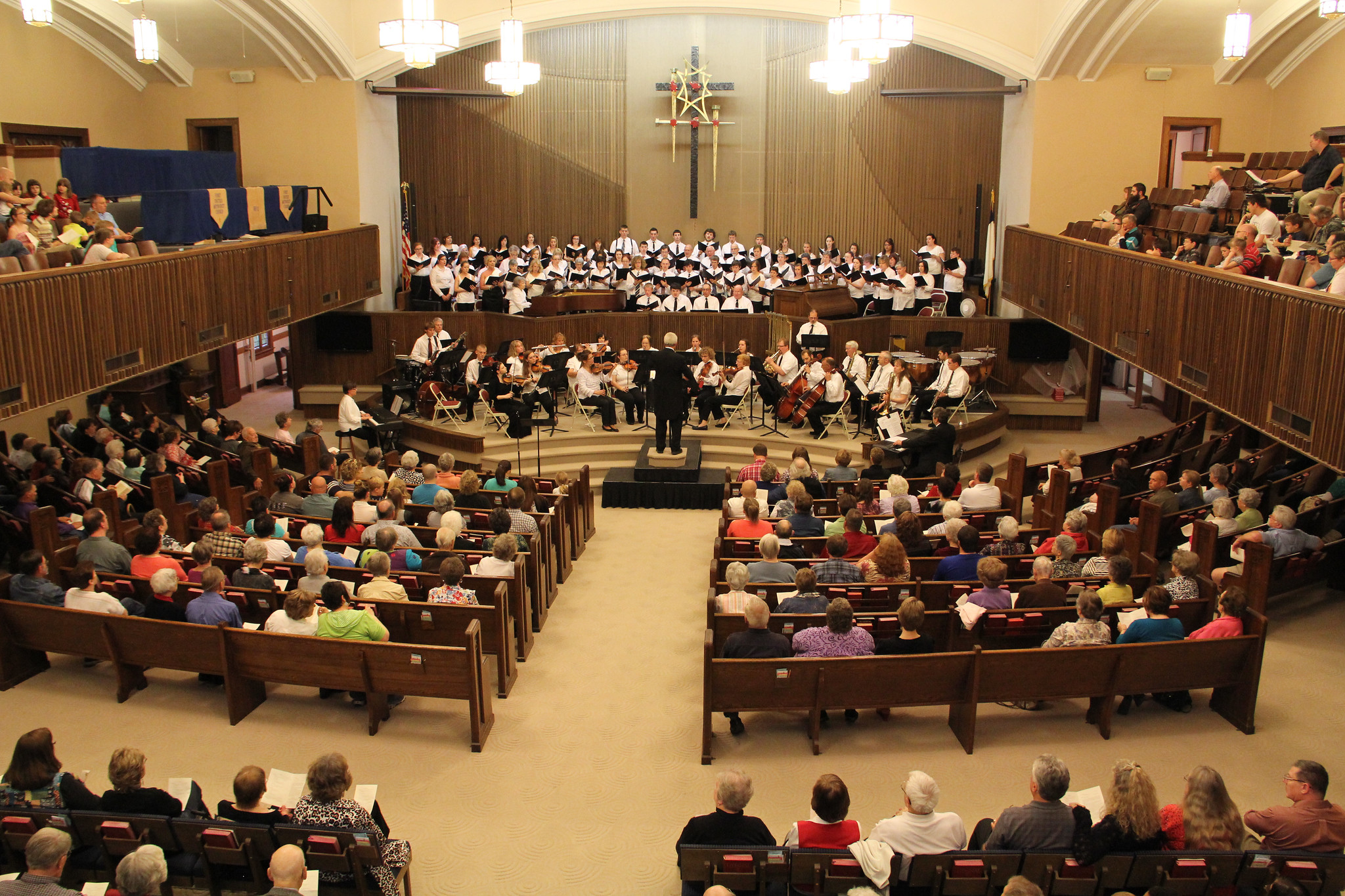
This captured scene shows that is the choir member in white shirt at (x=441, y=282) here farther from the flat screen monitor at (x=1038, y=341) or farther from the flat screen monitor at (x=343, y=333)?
the flat screen monitor at (x=1038, y=341)

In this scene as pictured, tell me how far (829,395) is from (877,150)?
758 cm

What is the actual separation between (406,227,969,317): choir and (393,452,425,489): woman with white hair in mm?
6841

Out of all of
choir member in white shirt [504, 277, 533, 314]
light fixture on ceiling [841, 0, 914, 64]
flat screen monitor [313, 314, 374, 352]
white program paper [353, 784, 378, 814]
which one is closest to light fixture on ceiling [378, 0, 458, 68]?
light fixture on ceiling [841, 0, 914, 64]

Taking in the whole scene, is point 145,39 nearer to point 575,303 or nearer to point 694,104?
point 575,303

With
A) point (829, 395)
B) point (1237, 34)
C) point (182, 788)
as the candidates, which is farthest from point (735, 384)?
point (182, 788)

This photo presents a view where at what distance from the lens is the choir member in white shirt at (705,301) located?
55.1 feet

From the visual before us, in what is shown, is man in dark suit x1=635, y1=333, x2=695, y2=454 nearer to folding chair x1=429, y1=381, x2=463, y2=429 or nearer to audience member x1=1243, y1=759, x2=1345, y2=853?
folding chair x1=429, y1=381, x2=463, y2=429

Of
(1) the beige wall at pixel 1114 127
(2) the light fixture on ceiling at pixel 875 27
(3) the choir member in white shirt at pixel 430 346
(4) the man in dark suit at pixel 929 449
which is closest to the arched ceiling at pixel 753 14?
(1) the beige wall at pixel 1114 127

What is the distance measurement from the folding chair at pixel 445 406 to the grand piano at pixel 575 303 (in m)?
2.66

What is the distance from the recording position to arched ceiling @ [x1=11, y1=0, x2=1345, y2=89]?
14594mm

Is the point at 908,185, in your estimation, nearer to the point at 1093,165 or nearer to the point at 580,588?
the point at 1093,165

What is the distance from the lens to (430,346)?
14.9 m

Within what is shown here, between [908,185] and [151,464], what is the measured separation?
46.2 feet

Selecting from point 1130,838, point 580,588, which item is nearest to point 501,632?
point 580,588
